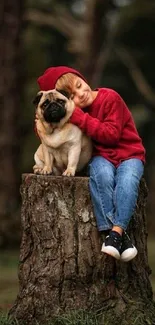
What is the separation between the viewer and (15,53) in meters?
14.8

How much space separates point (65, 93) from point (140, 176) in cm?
89

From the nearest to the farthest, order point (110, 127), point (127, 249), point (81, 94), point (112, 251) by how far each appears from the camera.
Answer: point (112, 251) < point (127, 249) < point (110, 127) < point (81, 94)

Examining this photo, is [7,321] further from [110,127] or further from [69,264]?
[110,127]

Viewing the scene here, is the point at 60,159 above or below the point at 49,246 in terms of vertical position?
above

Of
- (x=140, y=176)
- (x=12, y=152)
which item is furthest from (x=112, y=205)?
(x=12, y=152)

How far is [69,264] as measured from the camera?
6590 millimetres

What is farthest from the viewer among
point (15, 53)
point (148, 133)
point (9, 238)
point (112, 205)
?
point (148, 133)

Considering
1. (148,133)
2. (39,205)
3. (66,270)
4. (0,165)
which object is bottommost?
(148,133)

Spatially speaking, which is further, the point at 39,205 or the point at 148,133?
the point at 148,133

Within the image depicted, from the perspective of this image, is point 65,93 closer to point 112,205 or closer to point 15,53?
point 112,205

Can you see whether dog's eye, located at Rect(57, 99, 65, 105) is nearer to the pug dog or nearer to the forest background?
the pug dog

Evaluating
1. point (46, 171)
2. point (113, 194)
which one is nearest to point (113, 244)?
point (113, 194)

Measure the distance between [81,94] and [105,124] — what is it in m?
0.33

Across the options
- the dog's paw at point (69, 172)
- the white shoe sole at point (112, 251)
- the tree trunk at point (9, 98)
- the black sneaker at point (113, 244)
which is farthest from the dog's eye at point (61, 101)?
the tree trunk at point (9, 98)
